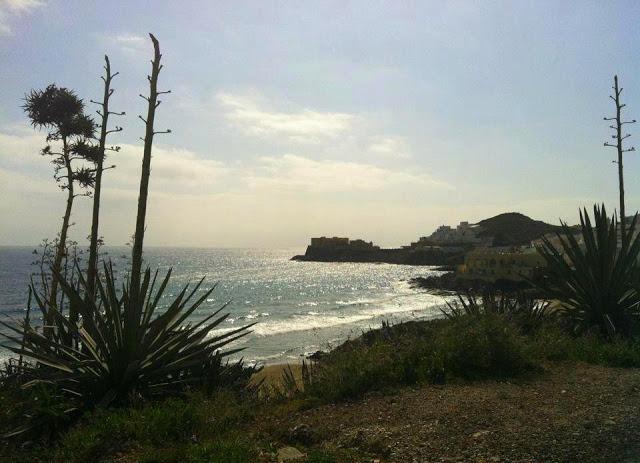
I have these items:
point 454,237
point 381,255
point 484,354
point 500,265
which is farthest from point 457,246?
point 484,354

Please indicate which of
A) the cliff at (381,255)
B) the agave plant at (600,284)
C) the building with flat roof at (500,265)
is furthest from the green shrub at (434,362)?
the cliff at (381,255)

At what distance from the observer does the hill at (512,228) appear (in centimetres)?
11569

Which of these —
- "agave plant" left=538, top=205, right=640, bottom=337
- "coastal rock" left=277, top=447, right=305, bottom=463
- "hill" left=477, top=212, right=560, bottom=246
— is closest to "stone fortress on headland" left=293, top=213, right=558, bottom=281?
"hill" left=477, top=212, right=560, bottom=246

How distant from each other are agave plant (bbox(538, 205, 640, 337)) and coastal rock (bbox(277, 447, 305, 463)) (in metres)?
7.81

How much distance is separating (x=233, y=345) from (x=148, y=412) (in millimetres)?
23707

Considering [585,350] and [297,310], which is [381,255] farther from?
[585,350]

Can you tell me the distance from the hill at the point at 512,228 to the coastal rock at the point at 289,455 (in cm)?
11300

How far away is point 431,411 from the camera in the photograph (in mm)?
5637

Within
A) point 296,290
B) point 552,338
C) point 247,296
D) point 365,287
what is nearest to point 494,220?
point 365,287

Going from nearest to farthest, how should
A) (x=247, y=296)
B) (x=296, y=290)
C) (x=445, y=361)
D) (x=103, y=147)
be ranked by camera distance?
(x=445, y=361), (x=103, y=147), (x=247, y=296), (x=296, y=290)

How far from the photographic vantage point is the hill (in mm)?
115694

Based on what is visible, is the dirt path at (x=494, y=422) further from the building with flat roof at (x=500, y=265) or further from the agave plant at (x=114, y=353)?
the building with flat roof at (x=500, y=265)

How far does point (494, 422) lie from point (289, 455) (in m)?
2.10

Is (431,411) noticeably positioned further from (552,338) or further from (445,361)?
(552,338)
